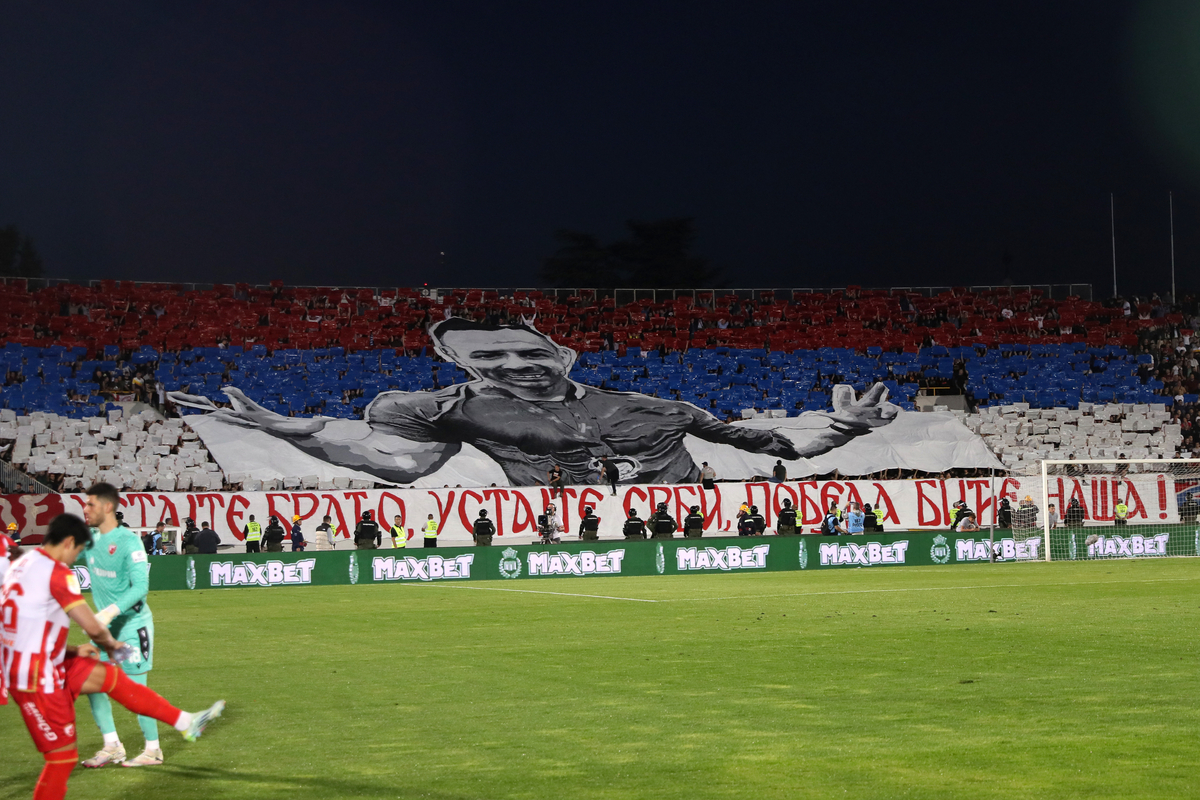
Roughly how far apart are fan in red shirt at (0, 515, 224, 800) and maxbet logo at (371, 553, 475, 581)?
25471 millimetres

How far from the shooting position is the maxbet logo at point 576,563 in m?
33.3

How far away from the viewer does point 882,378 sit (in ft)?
161

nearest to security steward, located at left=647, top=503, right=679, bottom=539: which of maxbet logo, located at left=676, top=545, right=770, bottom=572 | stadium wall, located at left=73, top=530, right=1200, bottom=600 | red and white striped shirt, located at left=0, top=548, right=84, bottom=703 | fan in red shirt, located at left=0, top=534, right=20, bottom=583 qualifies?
stadium wall, located at left=73, top=530, right=1200, bottom=600

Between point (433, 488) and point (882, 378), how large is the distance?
19438 mm

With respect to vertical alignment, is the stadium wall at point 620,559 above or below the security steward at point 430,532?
below

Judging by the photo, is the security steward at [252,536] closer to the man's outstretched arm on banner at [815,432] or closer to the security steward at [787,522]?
the security steward at [787,522]

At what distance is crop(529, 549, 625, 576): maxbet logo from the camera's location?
3328 centimetres

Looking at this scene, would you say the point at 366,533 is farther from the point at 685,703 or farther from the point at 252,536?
the point at 685,703

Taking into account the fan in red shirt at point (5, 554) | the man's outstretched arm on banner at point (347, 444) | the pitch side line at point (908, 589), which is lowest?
the pitch side line at point (908, 589)

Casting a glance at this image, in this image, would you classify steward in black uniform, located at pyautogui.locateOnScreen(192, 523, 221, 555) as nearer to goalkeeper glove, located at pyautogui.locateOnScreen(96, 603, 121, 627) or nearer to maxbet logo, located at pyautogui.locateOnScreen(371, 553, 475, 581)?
maxbet logo, located at pyautogui.locateOnScreen(371, 553, 475, 581)

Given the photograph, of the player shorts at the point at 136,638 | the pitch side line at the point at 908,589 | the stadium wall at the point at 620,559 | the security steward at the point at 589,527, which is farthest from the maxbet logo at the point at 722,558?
the player shorts at the point at 136,638

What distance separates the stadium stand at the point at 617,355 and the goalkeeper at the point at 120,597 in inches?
1245

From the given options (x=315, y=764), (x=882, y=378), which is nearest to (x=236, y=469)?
(x=882, y=378)

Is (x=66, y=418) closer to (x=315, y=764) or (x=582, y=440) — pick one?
(x=582, y=440)
